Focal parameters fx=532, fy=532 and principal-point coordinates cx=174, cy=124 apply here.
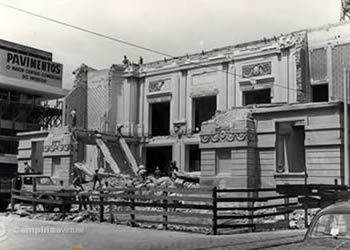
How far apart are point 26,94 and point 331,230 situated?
6009cm

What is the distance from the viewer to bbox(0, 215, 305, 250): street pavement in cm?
1308

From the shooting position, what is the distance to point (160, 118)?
53.9 metres

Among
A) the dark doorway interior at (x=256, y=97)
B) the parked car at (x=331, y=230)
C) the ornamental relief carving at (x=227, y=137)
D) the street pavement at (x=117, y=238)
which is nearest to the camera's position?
the parked car at (x=331, y=230)

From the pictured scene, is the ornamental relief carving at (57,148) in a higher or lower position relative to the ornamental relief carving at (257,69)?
lower

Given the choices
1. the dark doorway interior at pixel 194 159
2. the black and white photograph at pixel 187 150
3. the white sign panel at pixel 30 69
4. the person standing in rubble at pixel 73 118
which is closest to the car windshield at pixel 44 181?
the black and white photograph at pixel 187 150

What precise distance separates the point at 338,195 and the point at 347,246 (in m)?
11.6

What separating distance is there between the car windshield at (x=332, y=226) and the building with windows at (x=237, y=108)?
2340 cm

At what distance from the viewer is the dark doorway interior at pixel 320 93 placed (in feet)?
132

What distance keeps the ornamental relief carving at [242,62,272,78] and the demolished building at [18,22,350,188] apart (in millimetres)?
80

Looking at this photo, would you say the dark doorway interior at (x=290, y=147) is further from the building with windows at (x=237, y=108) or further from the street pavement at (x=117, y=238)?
the street pavement at (x=117, y=238)

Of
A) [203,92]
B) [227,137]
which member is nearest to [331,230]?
[227,137]

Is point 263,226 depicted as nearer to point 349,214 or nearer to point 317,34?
point 349,214

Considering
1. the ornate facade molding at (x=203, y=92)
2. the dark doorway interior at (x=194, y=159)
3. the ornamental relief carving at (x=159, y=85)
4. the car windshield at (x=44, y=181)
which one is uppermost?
the ornamental relief carving at (x=159, y=85)

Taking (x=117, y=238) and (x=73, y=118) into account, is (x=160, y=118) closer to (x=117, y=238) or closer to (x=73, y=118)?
(x=73, y=118)
